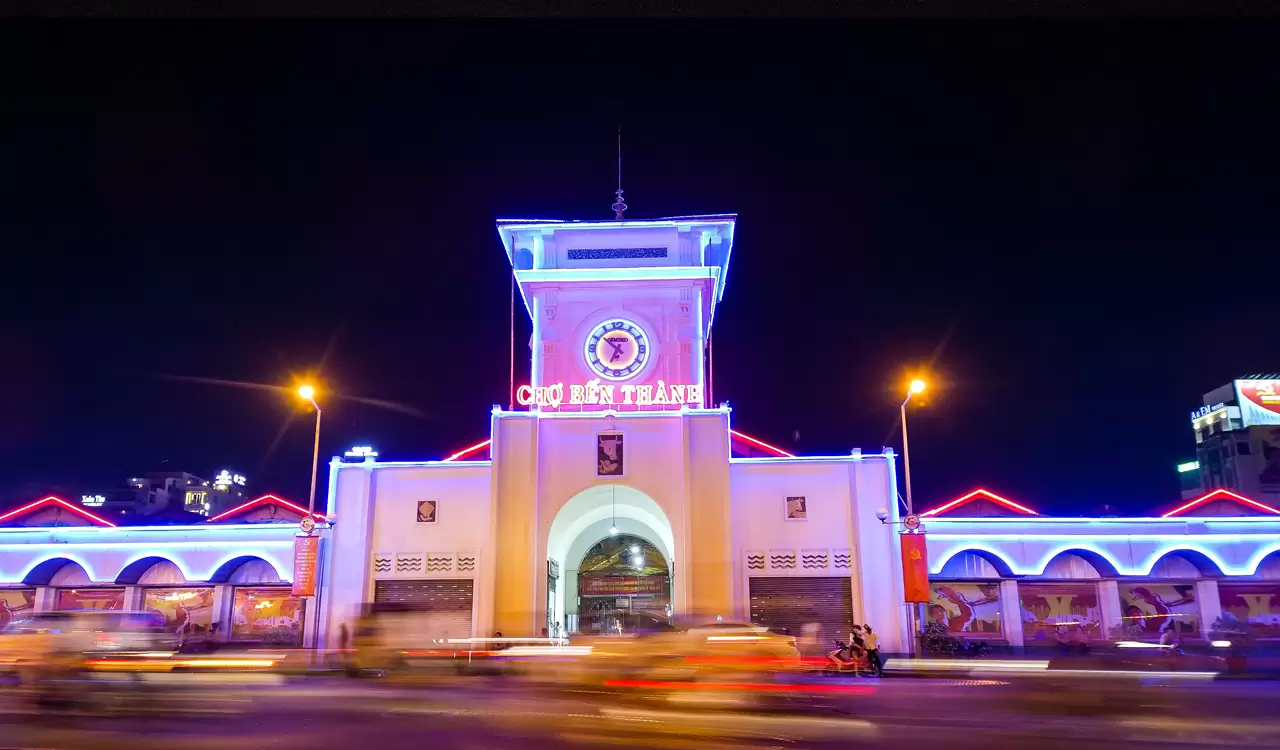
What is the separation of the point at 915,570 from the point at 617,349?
13177 millimetres

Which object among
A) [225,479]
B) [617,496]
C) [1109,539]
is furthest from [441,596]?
[225,479]

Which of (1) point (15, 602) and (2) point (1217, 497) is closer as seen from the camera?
(2) point (1217, 497)

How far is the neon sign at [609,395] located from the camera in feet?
103

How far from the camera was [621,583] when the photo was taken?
35.0 meters

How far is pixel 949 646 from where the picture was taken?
29.1 meters

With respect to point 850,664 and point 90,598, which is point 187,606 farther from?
point 850,664

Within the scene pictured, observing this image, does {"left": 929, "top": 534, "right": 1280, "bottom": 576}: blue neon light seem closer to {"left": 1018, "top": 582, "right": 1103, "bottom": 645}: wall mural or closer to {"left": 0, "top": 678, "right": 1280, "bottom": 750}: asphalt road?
{"left": 1018, "top": 582, "right": 1103, "bottom": 645}: wall mural

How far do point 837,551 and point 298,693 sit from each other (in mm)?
19249

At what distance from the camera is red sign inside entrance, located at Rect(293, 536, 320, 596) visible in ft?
95.5

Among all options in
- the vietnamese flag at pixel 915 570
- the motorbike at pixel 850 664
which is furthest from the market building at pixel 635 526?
the motorbike at pixel 850 664

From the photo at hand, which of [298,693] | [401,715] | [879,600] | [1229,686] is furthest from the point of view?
[879,600]

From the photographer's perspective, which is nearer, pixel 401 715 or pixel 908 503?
pixel 401 715

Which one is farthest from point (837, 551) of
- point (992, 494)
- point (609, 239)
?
point (609, 239)

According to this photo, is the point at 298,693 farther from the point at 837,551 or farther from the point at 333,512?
the point at 837,551
